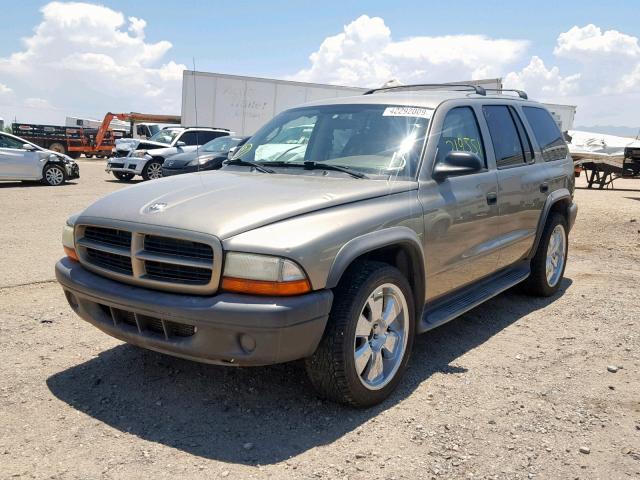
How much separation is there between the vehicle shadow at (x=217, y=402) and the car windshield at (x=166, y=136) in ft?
50.8

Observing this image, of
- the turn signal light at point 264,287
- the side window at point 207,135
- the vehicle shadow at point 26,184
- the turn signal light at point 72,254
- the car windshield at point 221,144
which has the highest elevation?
the side window at point 207,135

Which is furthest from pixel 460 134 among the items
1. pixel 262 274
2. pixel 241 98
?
pixel 241 98

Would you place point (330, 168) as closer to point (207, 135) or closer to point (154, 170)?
point (154, 170)

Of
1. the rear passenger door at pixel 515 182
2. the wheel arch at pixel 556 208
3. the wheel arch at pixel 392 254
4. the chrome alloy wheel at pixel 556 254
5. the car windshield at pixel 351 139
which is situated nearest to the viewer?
the wheel arch at pixel 392 254

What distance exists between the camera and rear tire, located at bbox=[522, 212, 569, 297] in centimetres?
548

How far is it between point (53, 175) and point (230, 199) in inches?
570

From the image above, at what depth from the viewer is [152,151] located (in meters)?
17.2

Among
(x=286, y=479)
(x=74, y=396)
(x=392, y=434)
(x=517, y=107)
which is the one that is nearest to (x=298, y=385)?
(x=392, y=434)

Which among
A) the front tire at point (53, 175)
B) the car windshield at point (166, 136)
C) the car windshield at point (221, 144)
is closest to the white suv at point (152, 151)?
the car windshield at point (166, 136)

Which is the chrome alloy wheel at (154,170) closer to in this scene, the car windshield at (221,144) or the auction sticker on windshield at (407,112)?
the car windshield at (221,144)

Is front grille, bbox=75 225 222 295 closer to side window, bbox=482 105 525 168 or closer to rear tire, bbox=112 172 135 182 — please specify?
side window, bbox=482 105 525 168

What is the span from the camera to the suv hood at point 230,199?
2.95 meters

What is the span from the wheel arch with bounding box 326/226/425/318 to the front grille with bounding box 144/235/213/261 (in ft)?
2.10

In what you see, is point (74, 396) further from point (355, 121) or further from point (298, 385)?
point (355, 121)
